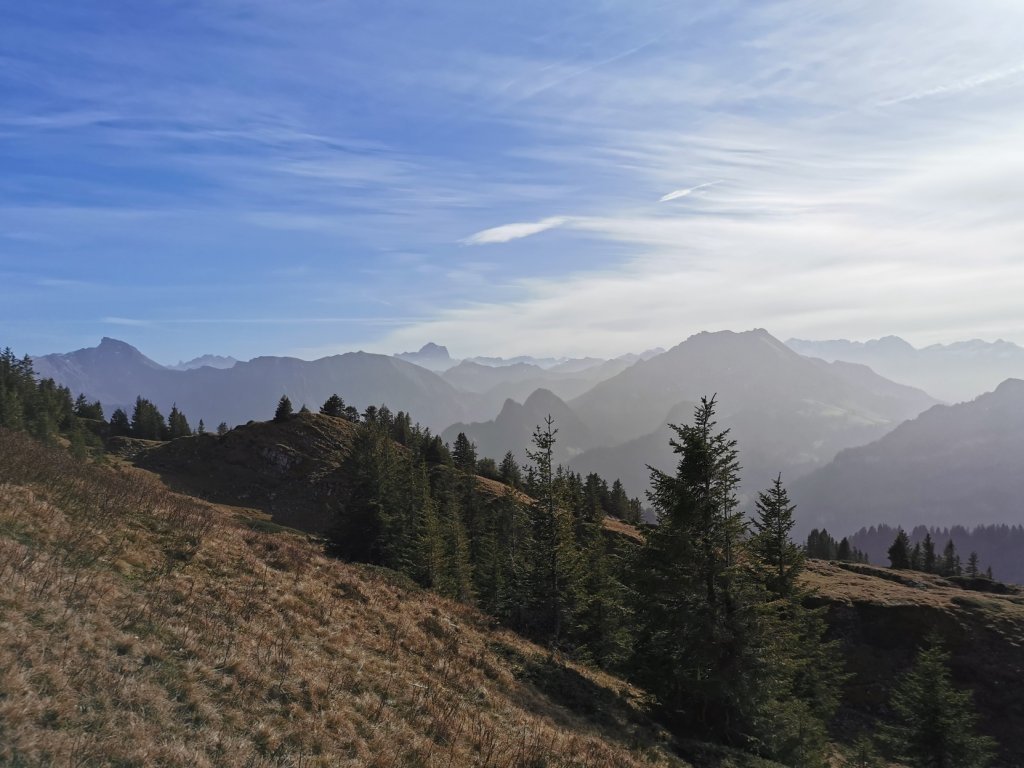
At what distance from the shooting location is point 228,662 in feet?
37.0

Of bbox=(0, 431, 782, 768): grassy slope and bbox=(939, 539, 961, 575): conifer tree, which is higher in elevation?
bbox=(0, 431, 782, 768): grassy slope

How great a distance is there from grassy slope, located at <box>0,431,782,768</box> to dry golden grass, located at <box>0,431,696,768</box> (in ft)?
0.15

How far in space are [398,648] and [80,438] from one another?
72010 millimetres

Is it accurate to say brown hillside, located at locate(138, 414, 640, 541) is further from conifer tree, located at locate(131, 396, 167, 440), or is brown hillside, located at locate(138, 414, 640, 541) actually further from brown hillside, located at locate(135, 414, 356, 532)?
conifer tree, located at locate(131, 396, 167, 440)

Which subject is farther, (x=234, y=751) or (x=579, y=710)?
(x=579, y=710)

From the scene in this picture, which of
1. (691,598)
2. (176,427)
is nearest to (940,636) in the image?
(691,598)

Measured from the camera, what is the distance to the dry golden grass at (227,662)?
8.52 meters

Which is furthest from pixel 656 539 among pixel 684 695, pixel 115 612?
pixel 115 612

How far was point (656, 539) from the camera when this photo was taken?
74.1 feet

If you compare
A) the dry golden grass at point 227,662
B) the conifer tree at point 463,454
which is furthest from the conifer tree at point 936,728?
the conifer tree at point 463,454

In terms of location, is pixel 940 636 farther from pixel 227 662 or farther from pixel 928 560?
pixel 928 560

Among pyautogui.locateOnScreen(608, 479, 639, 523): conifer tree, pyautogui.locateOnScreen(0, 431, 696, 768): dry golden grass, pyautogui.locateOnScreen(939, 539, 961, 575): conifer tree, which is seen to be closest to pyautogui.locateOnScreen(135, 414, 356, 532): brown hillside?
pyautogui.locateOnScreen(608, 479, 639, 523): conifer tree

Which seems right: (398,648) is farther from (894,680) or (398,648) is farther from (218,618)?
(894,680)

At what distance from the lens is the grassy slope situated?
854 cm
